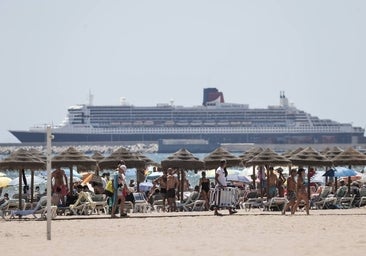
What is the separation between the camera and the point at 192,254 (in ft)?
46.3

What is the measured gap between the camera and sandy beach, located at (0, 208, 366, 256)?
48.0ft

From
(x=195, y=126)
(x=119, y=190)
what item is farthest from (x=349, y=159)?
(x=195, y=126)

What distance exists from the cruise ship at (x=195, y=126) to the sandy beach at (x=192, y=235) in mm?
136785

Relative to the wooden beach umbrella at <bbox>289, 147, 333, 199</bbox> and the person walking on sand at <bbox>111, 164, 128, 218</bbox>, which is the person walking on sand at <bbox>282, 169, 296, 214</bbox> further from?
the wooden beach umbrella at <bbox>289, 147, 333, 199</bbox>

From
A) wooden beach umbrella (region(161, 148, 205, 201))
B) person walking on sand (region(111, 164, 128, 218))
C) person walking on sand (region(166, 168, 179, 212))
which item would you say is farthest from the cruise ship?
person walking on sand (region(111, 164, 128, 218))

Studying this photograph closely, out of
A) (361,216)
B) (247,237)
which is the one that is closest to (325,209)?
(361,216)

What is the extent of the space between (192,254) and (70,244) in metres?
2.30

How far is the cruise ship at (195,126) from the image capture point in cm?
16012

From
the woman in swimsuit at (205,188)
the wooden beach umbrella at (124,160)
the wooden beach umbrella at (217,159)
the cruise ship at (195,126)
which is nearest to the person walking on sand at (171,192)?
the woman in swimsuit at (205,188)

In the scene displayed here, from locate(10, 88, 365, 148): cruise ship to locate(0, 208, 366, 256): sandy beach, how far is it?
13679cm

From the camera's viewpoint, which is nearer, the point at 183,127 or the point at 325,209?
the point at 325,209

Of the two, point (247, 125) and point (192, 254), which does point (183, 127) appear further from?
point (192, 254)

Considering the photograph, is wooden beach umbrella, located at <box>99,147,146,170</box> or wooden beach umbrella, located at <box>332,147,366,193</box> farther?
wooden beach umbrella, located at <box>332,147,366,193</box>

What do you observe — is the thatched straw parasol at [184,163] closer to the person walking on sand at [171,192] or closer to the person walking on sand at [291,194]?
the person walking on sand at [171,192]
